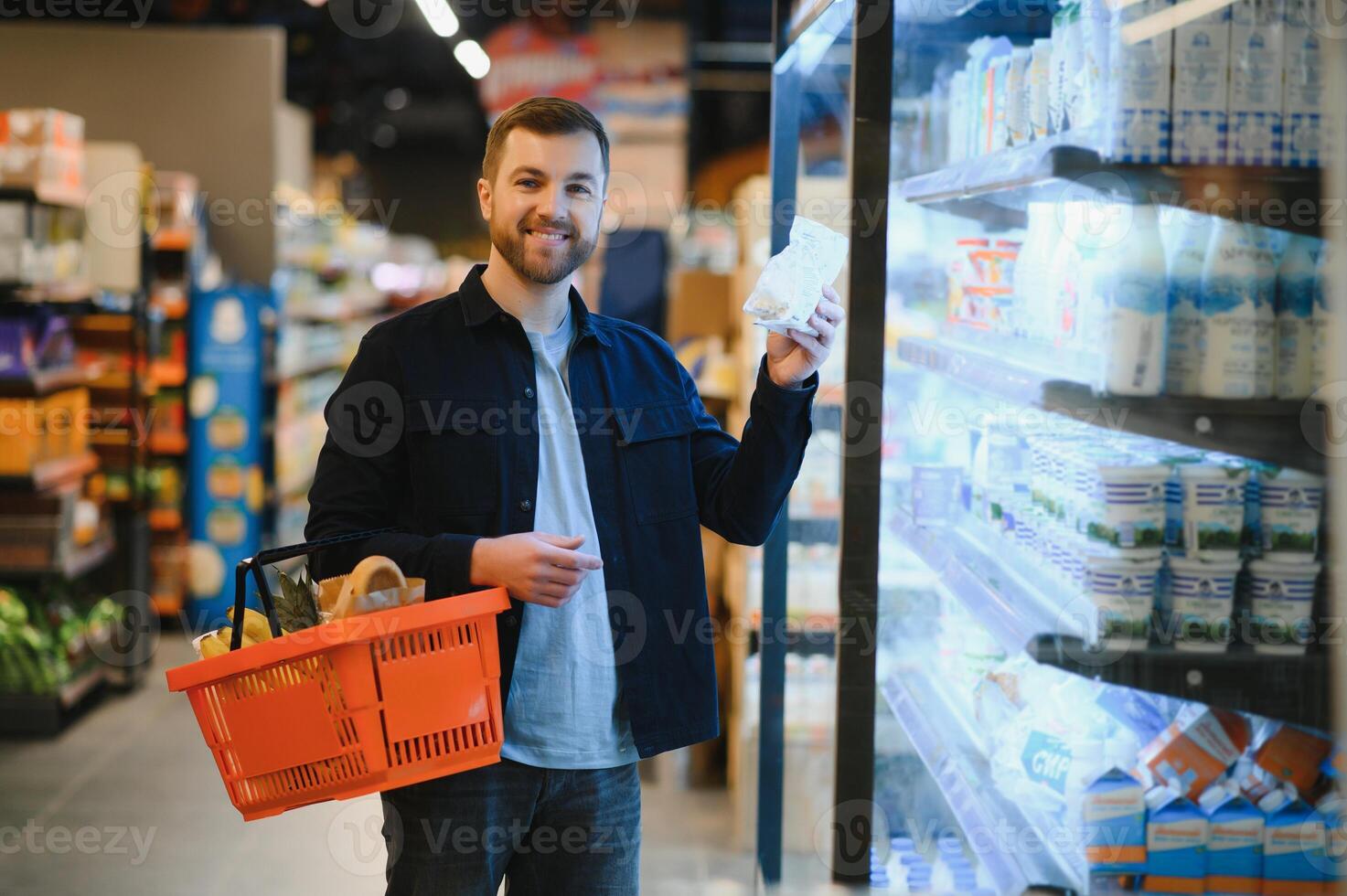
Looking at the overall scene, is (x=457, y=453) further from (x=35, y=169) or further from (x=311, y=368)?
(x=311, y=368)

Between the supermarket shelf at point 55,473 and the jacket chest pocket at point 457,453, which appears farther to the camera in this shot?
the supermarket shelf at point 55,473

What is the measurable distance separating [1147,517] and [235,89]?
748 cm

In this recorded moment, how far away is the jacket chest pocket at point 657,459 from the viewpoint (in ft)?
7.04

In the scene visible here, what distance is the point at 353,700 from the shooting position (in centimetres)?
178

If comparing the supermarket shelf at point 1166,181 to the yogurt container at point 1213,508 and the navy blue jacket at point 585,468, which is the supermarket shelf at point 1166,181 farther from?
the navy blue jacket at point 585,468

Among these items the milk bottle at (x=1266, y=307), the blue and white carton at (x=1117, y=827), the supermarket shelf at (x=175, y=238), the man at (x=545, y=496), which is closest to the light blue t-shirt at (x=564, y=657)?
the man at (x=545, y=496)

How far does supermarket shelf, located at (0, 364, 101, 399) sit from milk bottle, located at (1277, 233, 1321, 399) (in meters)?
5.08

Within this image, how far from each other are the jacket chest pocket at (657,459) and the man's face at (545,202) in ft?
0.92

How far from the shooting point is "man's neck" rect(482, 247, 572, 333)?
2141mm

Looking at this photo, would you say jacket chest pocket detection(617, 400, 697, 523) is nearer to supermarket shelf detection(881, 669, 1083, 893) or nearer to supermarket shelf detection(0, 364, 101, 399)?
supermarket shelf detection(881, 669, 1083, 893)

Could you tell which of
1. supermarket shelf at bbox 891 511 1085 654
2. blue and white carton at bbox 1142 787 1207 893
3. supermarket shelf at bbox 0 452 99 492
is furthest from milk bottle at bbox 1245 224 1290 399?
supermarket shelf at bbox 0 452 99 492

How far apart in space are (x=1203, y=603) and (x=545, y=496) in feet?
3.41

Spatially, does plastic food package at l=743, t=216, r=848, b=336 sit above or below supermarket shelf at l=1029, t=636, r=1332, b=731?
above

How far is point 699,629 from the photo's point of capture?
2127mm
